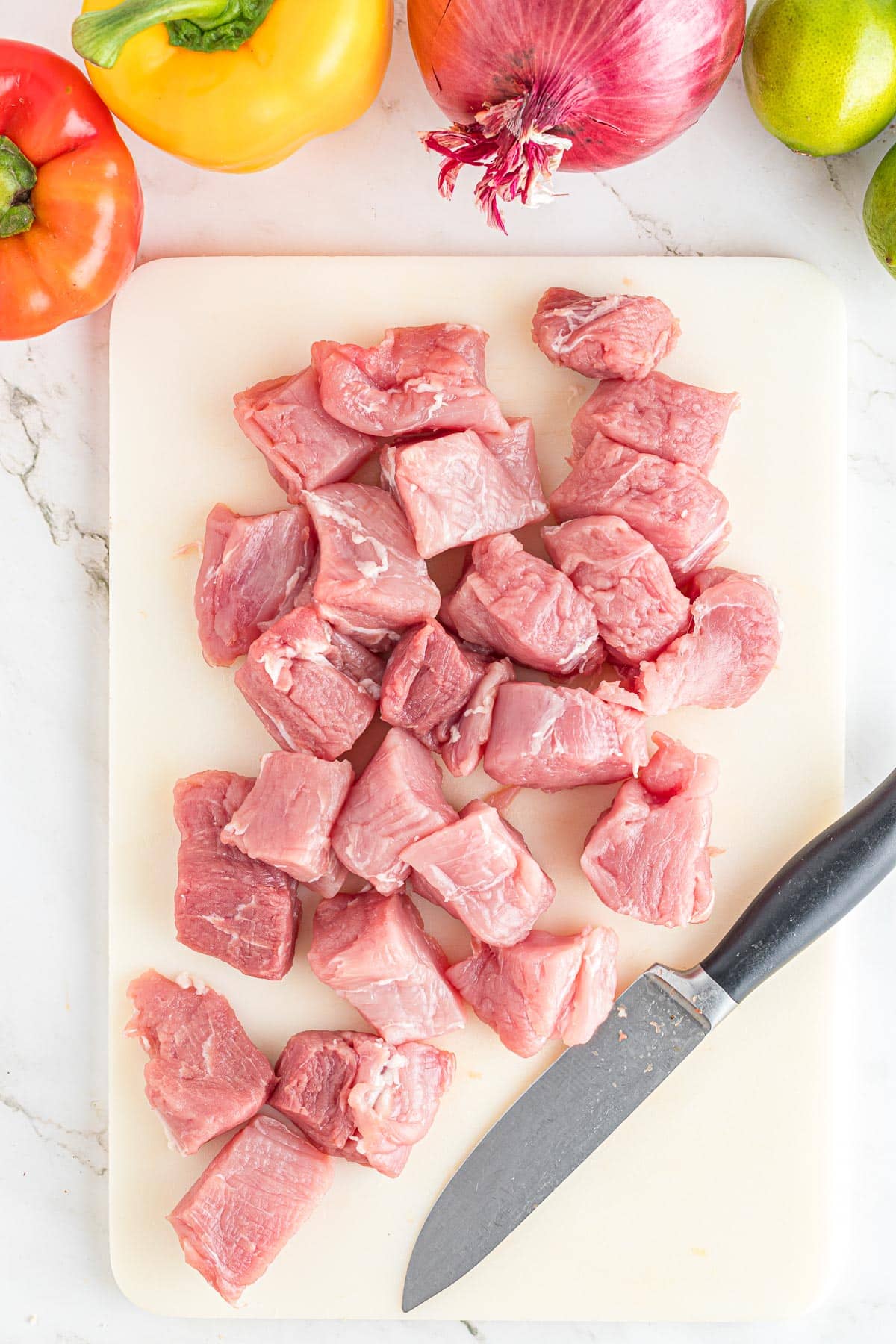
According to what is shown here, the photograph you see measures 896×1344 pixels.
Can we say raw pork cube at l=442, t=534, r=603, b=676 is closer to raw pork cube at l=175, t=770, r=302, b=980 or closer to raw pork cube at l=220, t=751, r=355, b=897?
raw pork cube at l=220, t=751, r=355, b=897

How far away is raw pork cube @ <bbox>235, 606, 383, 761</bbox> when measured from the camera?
2271mm

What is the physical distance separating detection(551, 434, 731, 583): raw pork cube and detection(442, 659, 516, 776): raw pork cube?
0.40 m

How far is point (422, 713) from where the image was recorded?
233 cm

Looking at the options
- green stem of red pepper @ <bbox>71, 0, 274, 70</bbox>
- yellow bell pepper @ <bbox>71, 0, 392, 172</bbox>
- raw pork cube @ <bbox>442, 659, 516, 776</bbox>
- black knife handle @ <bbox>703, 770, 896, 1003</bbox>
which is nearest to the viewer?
green stem of red pepper @ <bbox>71, 0, 274, 70</bbox>

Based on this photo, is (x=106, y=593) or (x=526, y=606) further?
(x=106, y=593)

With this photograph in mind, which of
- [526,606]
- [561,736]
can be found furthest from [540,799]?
[526,606]

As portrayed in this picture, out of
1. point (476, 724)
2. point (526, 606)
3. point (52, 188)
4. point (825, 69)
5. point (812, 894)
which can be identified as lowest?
point (476, 724)

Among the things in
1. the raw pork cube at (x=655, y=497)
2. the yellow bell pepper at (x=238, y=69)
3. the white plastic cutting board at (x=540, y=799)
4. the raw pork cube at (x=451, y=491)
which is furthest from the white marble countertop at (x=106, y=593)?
the raw pork cube at (x=451, y=491)

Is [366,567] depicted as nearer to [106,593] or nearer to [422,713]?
[422,713]

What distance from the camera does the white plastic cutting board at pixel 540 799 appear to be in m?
2.42

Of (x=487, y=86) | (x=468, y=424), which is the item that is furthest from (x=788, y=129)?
(x=468, y=424)

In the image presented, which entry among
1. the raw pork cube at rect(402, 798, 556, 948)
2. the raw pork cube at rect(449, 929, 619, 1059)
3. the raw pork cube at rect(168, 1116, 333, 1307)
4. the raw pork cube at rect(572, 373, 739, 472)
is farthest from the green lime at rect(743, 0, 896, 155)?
the raw pork cube at rect(168, 1116, 333, 1307)

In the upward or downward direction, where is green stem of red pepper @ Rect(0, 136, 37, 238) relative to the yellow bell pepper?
downward

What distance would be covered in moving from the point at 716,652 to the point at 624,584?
24 centimetres
